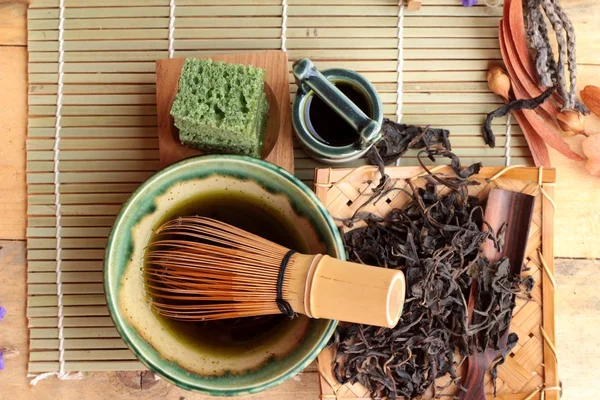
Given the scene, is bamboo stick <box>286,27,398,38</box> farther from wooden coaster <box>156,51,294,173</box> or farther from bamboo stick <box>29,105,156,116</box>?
bamboo stick <box>29,105,156,116</box>

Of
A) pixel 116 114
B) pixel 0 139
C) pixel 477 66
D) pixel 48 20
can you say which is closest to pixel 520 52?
pixel 477 66

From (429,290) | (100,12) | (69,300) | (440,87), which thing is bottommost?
(69,300)

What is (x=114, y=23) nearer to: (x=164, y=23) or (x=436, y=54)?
(x=164, y=23)

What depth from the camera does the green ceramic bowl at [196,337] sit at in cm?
80

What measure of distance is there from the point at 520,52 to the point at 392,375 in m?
0.62

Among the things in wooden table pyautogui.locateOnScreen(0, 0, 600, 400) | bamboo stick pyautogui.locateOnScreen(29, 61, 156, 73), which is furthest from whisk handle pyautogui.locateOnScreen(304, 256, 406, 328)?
bamboo stick pyautogui.locateOnScreen(29, 61, 156, 73)

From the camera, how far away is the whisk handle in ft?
2.41

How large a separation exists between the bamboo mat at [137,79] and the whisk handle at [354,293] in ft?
1.37

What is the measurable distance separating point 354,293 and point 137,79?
24.3 inches

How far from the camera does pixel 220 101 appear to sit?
0.87 m

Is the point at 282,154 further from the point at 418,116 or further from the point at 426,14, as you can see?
the point at 426,14

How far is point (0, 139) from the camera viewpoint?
1.09 meters

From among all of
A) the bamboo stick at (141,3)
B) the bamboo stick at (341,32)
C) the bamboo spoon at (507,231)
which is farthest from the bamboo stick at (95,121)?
the bamboo spoon at (507,231)

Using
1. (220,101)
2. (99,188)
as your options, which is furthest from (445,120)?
(99,188)
